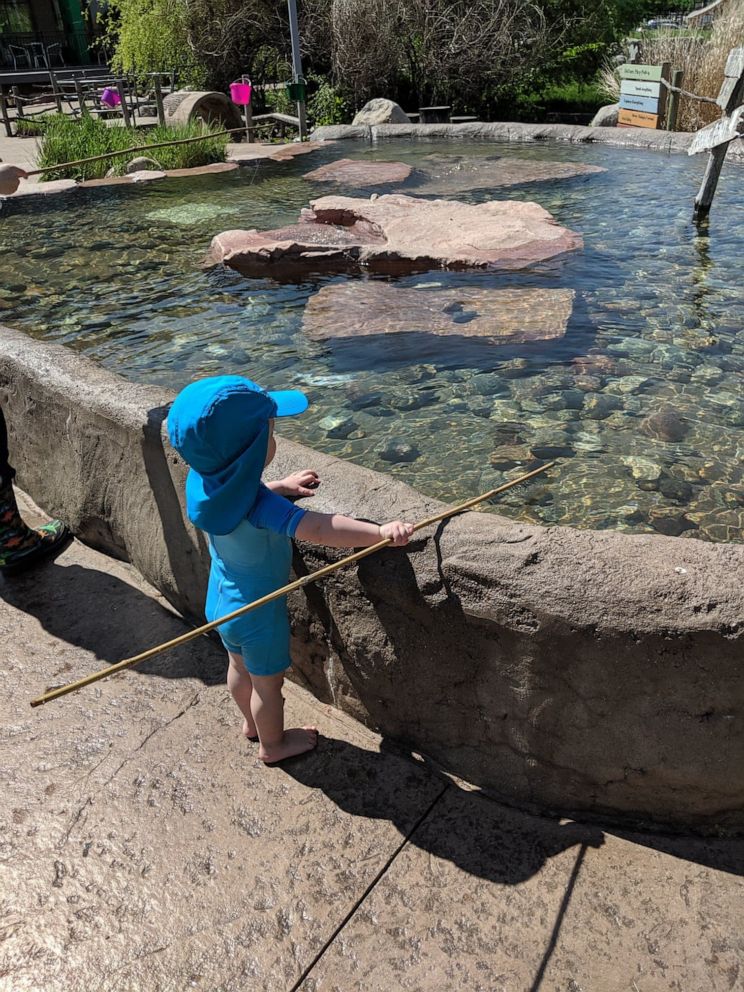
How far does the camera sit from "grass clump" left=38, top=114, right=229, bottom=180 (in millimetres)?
10805

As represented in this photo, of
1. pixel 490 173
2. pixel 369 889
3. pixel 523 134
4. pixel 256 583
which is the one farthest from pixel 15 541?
pixel 523 134

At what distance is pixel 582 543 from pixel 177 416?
1083 millimetres

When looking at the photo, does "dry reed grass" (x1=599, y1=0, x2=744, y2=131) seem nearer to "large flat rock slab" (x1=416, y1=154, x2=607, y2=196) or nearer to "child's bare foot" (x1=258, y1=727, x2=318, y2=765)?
"large flat rock slab" (x1=416, y1=154, x2=607, y2=196)

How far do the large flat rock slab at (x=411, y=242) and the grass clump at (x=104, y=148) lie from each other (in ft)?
14.6

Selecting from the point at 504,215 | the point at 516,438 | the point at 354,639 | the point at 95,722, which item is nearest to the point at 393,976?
the point at 354,639

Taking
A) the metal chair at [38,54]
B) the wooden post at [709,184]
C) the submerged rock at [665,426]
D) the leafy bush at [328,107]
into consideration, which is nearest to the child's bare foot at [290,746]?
the submerged rock at [665,426]

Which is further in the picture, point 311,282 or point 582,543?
point 311,282

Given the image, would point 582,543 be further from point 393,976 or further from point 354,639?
point 393,976

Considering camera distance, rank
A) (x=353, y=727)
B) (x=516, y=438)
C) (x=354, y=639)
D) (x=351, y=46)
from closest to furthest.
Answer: (x=354, y=639), (x=353, y=727), (x=516, y=438), (x=351, y=46)

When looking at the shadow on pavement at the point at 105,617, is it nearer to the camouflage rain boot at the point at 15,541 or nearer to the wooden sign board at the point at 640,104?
the camouflage rain boot at the point at 15,541

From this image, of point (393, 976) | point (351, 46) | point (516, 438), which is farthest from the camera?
point (351, 46)

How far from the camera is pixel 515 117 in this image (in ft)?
55.9

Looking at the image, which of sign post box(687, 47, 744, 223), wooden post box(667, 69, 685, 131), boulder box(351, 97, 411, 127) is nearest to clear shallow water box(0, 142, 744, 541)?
sign post box(687, 47, 744, 223)

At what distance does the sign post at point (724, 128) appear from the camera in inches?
266
